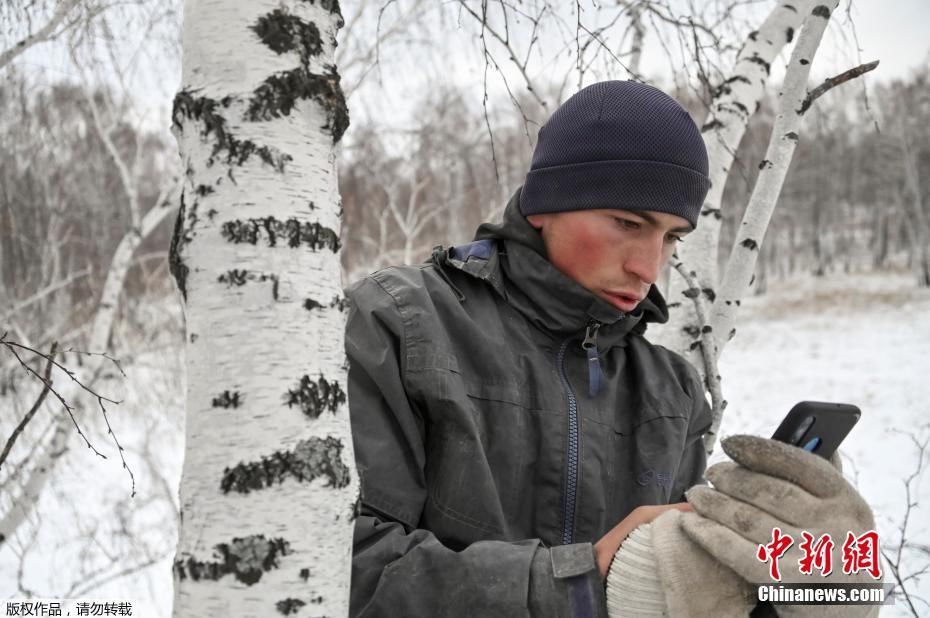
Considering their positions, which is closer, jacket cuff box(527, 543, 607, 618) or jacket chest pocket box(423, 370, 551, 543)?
jacket cuff box(527, 543, 607, 618)

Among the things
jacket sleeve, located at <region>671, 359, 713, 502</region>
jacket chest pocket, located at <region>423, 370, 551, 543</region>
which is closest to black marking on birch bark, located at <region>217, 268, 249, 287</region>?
jacket chest pocket, located at <region>423, 370, 551, 543</region>

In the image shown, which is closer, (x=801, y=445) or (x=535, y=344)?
(x=801, y=445)

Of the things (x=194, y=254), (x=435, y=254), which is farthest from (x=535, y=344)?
(x=194, y=254)

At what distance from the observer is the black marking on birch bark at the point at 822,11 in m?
2.15

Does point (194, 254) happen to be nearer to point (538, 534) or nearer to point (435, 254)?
point (435, 254)

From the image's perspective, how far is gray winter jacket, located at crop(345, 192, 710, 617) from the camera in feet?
3.62

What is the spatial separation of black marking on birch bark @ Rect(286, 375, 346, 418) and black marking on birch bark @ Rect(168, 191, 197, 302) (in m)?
0.22

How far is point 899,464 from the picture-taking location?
25.7ft

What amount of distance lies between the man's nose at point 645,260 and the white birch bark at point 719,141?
0.85 meters

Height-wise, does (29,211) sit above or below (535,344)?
above

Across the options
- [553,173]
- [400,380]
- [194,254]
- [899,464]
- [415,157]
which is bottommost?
[899,464]

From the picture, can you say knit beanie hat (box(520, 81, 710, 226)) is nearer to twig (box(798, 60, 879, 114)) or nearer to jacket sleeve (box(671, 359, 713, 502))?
jacket sleeve (box(671, 359, 713, 502))

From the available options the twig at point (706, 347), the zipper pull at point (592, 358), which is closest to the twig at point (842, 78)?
the twig at point (706, 347)

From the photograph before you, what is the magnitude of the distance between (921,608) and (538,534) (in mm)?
4022
